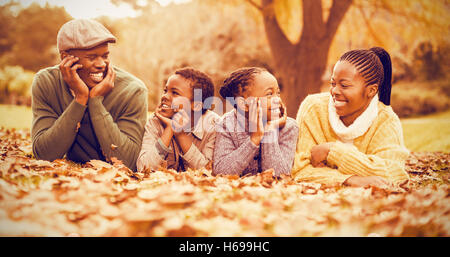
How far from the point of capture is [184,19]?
17.2m

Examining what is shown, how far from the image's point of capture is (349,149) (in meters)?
3.27

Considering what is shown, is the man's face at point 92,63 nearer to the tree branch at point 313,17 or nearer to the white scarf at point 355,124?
the white scarf at point 355,124

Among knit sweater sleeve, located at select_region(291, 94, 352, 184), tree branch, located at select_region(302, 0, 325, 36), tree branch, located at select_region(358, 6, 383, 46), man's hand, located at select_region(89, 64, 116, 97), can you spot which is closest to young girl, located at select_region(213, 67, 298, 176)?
knit sweater sleeve, located at select_region(291, 94, 352, 184)

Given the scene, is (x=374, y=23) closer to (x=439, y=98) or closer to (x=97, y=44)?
(x=97, y=44)

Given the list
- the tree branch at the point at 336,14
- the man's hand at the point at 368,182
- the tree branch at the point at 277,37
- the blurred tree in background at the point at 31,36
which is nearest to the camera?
the man's hand at the point at 368,182

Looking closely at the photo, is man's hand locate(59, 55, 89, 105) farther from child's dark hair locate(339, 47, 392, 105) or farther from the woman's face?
child's dark hair locate(339, 47, 392, 105)

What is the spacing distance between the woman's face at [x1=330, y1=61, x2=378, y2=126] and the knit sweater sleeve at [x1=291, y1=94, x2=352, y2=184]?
338 mm

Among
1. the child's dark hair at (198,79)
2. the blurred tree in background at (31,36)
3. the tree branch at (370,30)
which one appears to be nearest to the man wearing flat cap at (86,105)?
the child's dark hair at (198,79)

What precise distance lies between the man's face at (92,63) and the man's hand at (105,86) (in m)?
0.08

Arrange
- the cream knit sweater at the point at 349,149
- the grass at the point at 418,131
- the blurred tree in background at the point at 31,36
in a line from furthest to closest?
the blurred tree in background at the point at 31,36, the grass at the point at 418,131, the cream knit sweater at the point at 349,149

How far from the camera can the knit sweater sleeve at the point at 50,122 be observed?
3.43 meters

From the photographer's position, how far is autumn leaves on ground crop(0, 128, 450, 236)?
2016 millimetres
